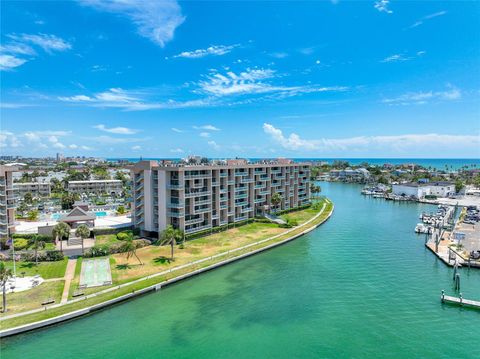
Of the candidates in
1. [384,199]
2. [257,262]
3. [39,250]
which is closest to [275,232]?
[257,262]

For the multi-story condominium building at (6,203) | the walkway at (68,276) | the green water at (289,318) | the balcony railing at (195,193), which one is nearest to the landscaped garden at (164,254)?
the walkway at (68,276)

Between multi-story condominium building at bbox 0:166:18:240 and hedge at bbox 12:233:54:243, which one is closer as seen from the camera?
hedge at bbox 12:233:54:243

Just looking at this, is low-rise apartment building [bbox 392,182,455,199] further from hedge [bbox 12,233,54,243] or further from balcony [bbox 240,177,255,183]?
hedge [bbox 12,233,54,243]

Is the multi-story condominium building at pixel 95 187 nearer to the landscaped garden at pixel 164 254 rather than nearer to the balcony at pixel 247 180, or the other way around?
the balcony at pixel 247 180

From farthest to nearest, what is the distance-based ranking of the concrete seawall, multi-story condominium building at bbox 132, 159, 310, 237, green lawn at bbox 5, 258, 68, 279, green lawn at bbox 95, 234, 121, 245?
multi-story condominium building at bbox 132, 159, 310, 237, green lawn at bbox 95, 234, 121, 245, green lawn at bbox 5, 258, 68, 279, the concrete seawall

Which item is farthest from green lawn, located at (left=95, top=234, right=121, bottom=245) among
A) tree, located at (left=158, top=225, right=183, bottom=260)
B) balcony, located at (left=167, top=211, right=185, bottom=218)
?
balcony, located at (left=167, top=211, right=185, bottom=218)

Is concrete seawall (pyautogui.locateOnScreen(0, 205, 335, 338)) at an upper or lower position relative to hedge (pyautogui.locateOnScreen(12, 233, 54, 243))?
lower

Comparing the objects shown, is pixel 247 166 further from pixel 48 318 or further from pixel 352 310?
pixel 48 318

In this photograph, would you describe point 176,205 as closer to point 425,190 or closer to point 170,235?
point 170,235
